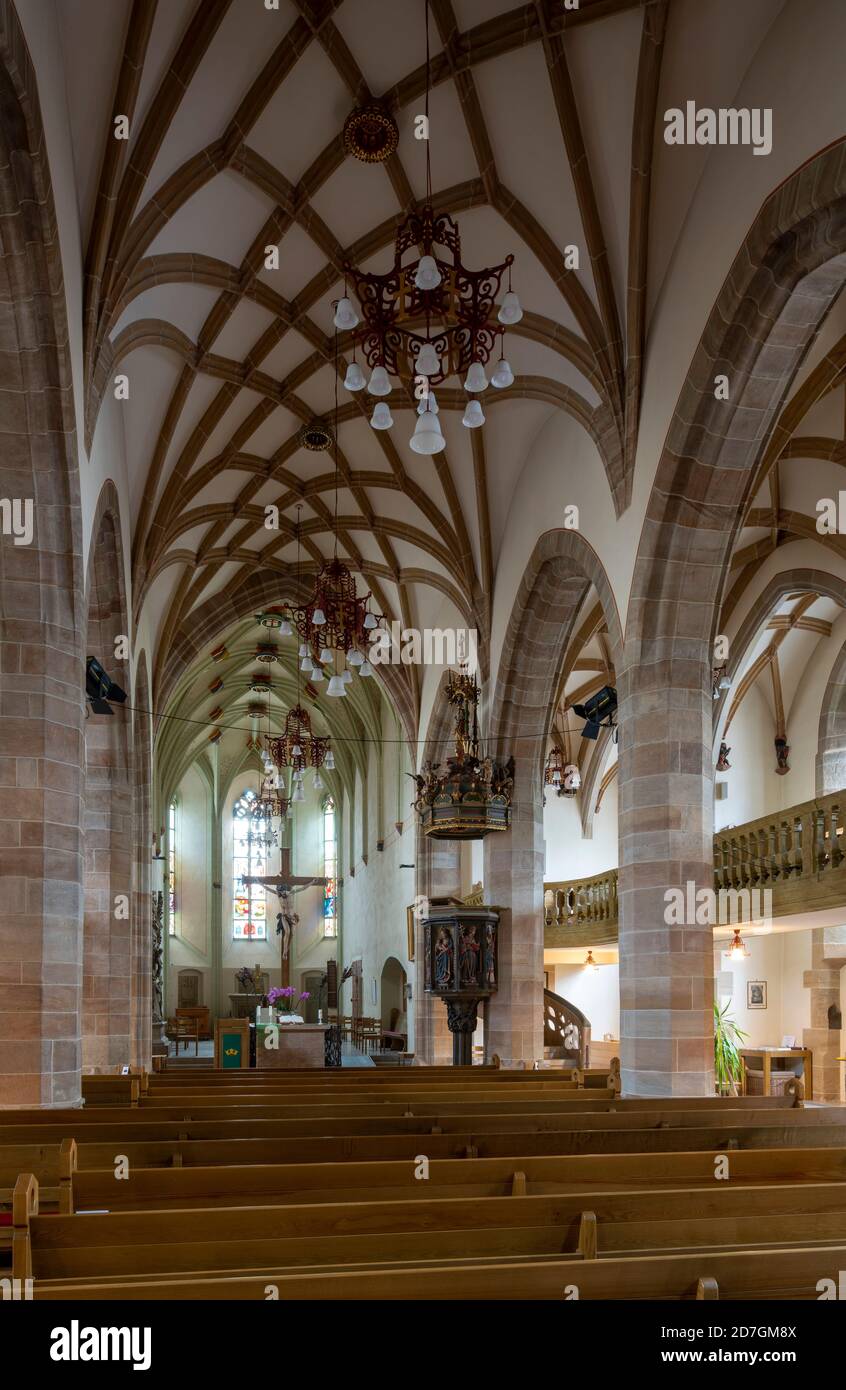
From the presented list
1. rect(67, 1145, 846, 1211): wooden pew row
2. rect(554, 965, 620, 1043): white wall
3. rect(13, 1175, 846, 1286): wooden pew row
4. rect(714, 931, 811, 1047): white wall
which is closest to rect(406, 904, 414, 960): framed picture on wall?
rect(554, 965, 620, 1043): white wall

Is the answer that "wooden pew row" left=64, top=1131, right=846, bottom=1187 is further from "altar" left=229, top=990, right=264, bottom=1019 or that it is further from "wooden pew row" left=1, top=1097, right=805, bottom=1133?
"altar" left=229, top=990, right=264, bottom=1019

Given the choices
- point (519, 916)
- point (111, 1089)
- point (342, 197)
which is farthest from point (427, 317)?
point (519, 916)

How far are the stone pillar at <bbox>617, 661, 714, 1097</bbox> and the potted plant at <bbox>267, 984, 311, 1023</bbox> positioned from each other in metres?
10.6

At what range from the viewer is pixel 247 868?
38.8 meters

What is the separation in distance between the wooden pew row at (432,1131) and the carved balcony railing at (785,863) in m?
6.16

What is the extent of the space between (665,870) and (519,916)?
212 inches

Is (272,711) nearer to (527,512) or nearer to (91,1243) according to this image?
(527,512)

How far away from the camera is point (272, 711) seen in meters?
36.1

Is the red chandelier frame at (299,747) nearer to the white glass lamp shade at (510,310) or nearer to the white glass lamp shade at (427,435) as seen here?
the white glass lamp shade at (427,435)

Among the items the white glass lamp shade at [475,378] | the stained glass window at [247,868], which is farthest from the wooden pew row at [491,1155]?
the stained glass window at [247,868]

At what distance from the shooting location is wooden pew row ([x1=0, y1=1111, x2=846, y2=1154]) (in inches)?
231

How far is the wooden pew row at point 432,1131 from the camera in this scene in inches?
231

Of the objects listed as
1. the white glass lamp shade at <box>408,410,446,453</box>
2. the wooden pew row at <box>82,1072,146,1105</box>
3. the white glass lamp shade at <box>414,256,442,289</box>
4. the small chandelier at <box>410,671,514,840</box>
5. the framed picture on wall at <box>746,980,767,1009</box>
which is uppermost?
the white glass lamp shade at <box>414,256,442,289</box>

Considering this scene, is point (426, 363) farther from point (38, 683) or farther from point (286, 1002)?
point (286, 1002)
